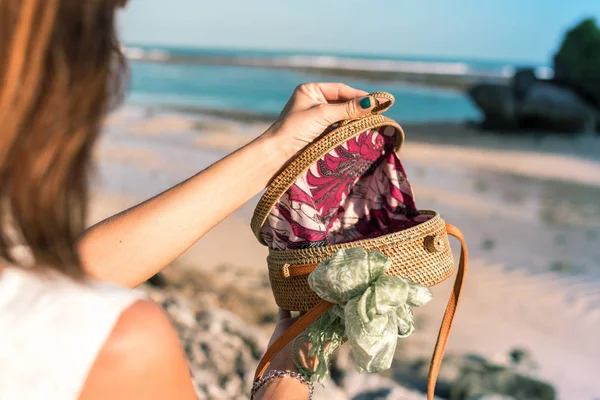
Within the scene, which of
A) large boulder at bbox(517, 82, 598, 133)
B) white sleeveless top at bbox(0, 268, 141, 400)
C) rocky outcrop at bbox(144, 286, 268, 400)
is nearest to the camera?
white sleeveless top at bbox(0, 268, 141, 400)

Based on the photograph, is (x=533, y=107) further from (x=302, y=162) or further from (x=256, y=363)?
(x=302, y=162)

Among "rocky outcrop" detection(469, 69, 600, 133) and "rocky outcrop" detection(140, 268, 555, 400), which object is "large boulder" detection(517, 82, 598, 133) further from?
"rocky outcrop" detection(140, 268, 555, 400)

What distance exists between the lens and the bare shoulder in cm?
75

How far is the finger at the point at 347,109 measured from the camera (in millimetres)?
1490

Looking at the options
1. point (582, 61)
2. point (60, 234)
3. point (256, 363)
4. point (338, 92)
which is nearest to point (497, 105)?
point (582, 61)

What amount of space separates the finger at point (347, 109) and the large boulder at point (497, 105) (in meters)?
13.2

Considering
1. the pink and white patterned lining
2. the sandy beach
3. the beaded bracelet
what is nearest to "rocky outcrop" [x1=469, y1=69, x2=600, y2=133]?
the sandy beach

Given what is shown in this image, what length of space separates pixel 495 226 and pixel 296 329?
4976mm

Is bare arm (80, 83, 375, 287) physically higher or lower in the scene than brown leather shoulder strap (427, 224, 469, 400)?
higher

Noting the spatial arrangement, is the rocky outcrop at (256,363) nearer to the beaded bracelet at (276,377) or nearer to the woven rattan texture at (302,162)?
the beaded bracelet at (276,377)

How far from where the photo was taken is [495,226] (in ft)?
19.5

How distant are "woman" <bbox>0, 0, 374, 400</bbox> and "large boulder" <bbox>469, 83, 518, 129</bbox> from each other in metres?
14.0

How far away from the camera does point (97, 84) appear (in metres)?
0.81

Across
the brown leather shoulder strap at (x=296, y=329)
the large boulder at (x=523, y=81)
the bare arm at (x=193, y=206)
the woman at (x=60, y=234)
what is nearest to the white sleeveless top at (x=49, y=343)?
the woman at (x=60, y=234)
